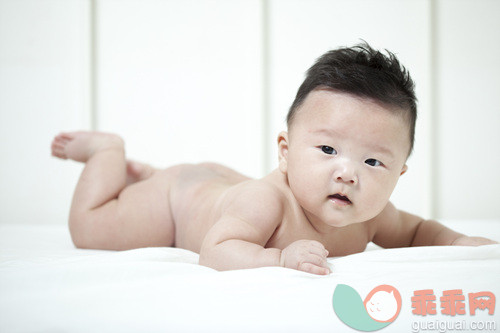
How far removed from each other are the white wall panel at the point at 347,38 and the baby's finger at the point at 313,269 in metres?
2.01

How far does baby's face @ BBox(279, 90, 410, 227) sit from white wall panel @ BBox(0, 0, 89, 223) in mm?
2083

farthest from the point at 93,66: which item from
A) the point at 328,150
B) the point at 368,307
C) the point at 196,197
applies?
the point at 368,307

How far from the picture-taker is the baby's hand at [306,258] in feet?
2.36

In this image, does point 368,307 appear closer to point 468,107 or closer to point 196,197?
point 196,197

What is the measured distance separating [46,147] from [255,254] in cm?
229

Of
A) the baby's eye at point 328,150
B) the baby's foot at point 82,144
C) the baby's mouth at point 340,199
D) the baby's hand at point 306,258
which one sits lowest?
the baby's hand at point 306,258

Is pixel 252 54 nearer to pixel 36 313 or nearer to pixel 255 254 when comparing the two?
pixel 255 254

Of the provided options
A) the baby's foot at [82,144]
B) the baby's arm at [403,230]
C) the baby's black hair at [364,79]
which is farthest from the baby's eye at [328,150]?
the baby's foot at [82,144]

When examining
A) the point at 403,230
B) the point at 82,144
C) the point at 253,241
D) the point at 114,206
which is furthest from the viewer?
the point at 82,144

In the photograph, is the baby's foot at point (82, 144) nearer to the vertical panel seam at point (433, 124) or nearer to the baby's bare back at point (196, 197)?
the baby's bare back at point (196, 197)

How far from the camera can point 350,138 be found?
85 cm

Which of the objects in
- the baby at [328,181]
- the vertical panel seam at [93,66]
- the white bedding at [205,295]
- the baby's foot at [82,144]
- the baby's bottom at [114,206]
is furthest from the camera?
the vertical panel seam at [93,66]

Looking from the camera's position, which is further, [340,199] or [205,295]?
[340,199]

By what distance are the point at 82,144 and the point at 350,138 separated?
0.97m
